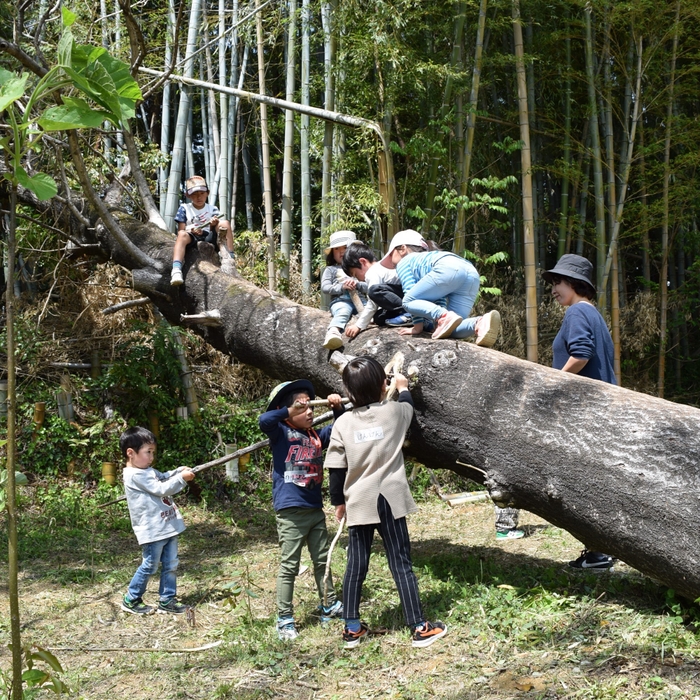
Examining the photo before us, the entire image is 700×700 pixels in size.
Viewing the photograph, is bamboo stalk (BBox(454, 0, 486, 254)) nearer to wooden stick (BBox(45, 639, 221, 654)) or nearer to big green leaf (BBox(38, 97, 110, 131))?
wooden stick (BBox(45, 639, 221, 654))

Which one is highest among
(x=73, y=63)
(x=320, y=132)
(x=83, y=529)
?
(x=320, y=132)

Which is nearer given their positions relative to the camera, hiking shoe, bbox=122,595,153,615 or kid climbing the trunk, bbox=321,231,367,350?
hiking shoe, bbox=122,595,153,615

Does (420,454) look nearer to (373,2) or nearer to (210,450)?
(210,450)

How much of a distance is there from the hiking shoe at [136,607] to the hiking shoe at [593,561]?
2218 millimetres

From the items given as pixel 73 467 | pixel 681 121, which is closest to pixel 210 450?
pixel 73 467

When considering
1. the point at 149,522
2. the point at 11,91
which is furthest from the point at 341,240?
the point at 11,91

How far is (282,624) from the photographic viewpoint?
3.35 meters

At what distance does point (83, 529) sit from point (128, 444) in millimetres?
2340

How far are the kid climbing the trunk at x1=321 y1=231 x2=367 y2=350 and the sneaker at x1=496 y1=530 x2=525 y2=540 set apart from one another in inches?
72.1

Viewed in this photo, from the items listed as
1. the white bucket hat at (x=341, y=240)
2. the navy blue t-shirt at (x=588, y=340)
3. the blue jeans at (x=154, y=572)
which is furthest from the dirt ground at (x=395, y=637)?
the white bucket hat at (x=341, y=240)

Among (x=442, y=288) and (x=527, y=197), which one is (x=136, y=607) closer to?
(x=442, y=288)

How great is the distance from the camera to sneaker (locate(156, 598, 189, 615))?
3.87 m

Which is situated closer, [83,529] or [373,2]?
[83,529]

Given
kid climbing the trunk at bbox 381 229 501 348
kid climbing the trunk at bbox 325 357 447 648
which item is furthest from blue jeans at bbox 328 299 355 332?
kid climbing the trunk at bbox 325 357 447 648
